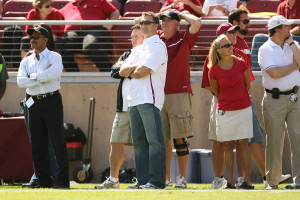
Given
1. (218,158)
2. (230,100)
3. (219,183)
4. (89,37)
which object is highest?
(89,37)

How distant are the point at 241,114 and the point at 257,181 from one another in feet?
8.77

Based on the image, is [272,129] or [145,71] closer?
[145,71]

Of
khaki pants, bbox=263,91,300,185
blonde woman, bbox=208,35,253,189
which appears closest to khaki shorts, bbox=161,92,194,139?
blonde woman, bbox=208,35,253,189

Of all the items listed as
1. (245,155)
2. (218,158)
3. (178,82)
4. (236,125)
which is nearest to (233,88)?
(236,125)

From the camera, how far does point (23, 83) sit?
892 centimetres

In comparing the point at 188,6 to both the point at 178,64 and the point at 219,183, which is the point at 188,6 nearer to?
the point at 178,64

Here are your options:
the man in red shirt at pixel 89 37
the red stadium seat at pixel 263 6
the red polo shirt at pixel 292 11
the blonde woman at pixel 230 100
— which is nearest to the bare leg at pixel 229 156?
the blonde woman at pixel 230 100

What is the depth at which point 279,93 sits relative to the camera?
30.5 feet

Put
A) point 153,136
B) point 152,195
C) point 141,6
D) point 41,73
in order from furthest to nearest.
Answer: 1. point 141,6
2. point 41,73
3. point 153,136
4. point 152,195

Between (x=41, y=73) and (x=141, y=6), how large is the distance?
4954 mm

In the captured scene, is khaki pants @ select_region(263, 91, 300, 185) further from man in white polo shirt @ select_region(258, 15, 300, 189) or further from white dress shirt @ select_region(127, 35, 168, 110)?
white dress shirt @ select_region(127, 35, 168, 110)

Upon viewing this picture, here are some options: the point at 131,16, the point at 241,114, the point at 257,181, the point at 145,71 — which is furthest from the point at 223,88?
the point at 131,16

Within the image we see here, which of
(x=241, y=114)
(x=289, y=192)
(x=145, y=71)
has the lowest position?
(x=289, y=192)

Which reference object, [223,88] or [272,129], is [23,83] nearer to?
[223,88]
